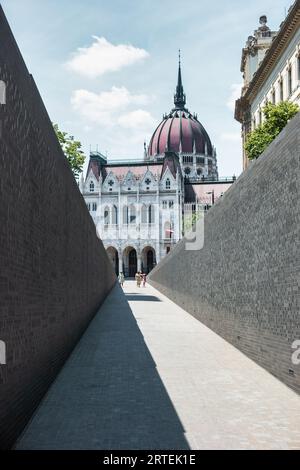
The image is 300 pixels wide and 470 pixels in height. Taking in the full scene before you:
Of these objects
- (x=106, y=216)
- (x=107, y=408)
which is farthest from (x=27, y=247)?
(x=106, y=216)

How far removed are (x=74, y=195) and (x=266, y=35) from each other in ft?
134

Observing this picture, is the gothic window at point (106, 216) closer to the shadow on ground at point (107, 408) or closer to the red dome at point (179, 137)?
the red dome at point (179, 137)

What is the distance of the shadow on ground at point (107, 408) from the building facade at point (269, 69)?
2843 centimetres

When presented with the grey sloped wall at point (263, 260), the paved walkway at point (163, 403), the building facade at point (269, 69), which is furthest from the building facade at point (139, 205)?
the paved walkway at point (163, 403)

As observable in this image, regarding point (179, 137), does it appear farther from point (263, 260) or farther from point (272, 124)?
point (263, 260)

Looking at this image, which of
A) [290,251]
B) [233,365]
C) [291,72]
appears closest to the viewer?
[290,251]

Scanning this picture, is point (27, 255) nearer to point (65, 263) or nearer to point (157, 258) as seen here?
point (65, 263)

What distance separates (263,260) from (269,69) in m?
35.7

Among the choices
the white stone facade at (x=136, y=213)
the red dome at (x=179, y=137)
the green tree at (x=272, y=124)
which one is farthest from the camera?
the red dome at (x=179, y=137)

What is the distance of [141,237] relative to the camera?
10462 cm

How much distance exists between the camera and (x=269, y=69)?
4416cm

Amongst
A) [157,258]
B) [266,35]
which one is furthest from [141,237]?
[266,35]

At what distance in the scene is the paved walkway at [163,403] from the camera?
6.63 m

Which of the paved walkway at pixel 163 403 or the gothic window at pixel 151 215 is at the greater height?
the gothic window at pixel 151 215
